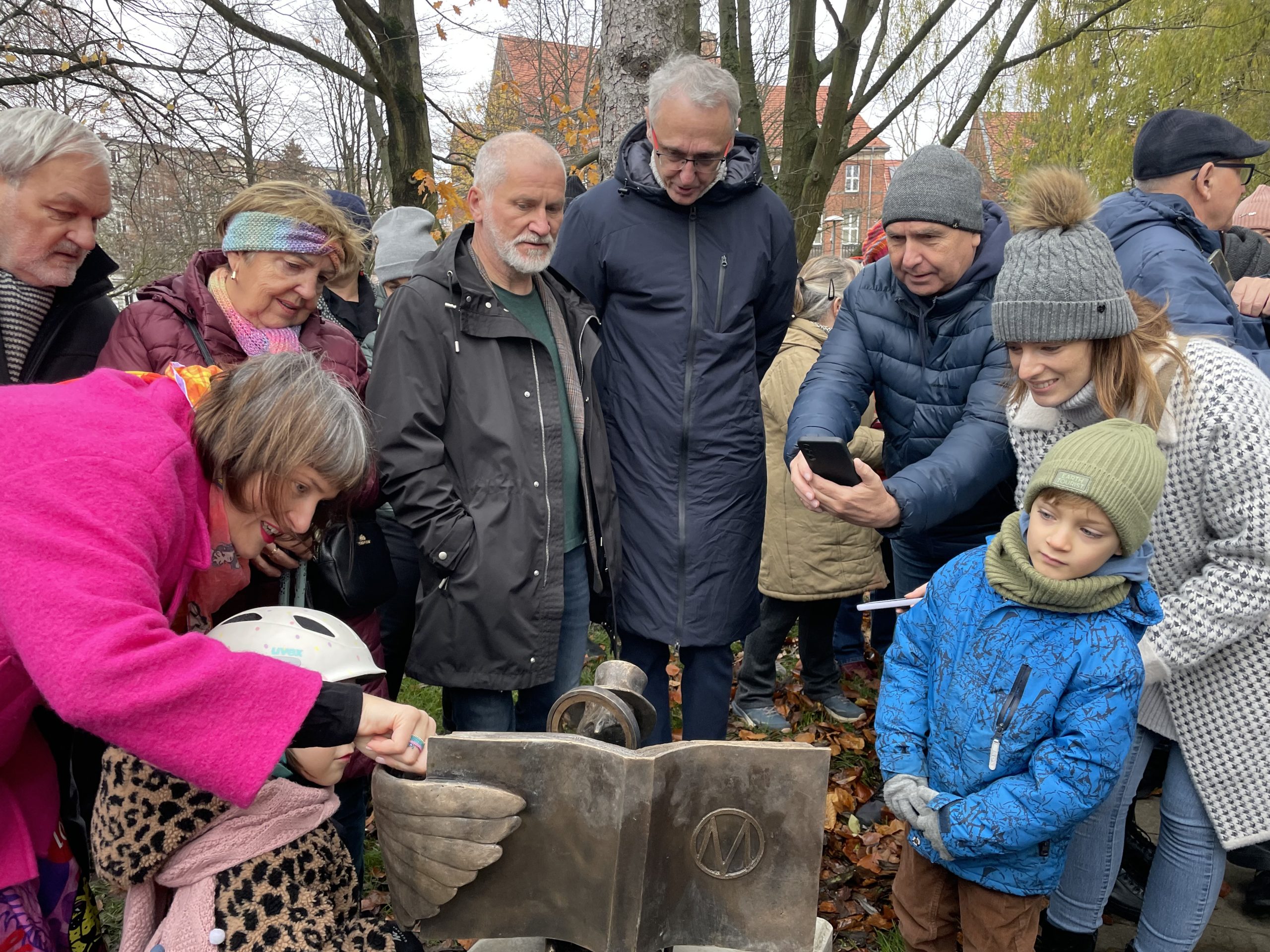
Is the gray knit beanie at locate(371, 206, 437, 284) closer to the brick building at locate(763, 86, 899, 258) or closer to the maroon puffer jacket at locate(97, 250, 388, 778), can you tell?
the maroon puffer jacket at locate(97, 250, 388, 778)

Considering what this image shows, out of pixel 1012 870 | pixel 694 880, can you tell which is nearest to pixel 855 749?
pixel 1012 870

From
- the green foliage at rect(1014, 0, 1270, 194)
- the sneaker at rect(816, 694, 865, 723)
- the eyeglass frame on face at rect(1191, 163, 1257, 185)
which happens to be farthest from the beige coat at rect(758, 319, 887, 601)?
the green foliage at rect(1014, 0, 1270, 194)

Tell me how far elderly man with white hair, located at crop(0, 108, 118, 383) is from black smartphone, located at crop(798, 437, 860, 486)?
1.92 m

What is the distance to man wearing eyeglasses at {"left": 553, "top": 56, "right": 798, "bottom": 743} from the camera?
3.02 meters

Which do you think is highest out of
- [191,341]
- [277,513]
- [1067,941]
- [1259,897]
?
[191,341]

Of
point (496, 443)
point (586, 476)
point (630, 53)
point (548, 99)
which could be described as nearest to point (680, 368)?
point (586, 476)

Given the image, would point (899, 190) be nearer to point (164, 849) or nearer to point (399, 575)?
point (399, 575)

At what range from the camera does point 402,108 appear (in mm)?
8086

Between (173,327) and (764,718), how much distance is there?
2.92 meters

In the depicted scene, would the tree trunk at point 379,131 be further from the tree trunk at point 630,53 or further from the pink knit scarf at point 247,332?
the pink knit scarf at point 247,332

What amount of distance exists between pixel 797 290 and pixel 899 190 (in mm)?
1592

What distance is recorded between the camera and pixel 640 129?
10.6 ft

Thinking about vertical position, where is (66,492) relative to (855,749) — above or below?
above

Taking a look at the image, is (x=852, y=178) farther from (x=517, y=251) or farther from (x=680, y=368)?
(x=517, y=251)
